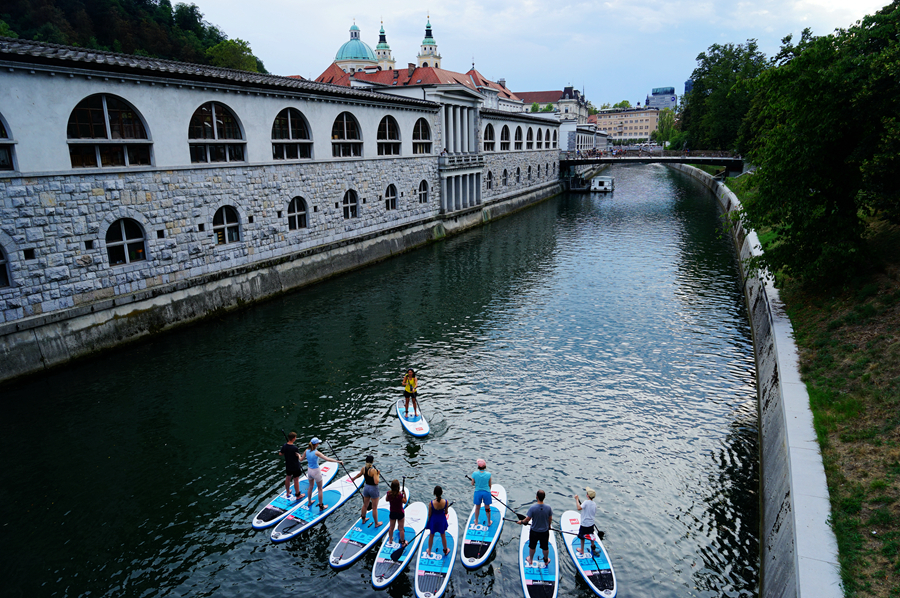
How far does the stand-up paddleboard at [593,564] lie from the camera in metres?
10.9

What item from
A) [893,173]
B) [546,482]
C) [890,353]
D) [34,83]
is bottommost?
[546,482]

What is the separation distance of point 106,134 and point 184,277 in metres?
7.04

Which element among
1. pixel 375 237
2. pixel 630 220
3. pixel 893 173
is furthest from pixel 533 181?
pixel 893 173

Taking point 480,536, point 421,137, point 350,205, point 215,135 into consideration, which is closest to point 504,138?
point 421,137

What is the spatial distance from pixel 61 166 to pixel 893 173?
3040 cm

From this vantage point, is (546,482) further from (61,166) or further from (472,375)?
(61,166)

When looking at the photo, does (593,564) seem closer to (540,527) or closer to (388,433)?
(540,527)

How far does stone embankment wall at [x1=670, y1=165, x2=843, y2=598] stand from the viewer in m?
9.01

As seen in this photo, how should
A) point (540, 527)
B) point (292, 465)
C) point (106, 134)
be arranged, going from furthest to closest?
point (106, 134) → point (292, 465) → point (540, 527)

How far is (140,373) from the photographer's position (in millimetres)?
21109

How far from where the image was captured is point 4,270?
19969 mm

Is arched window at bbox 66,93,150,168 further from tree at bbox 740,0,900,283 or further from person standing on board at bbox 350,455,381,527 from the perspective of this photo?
tree at bbox 740,0,900,283

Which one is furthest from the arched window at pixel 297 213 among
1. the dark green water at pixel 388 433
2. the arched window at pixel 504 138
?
the arched window at pixel 504 138

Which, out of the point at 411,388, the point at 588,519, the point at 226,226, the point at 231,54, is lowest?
the point at 588,519
